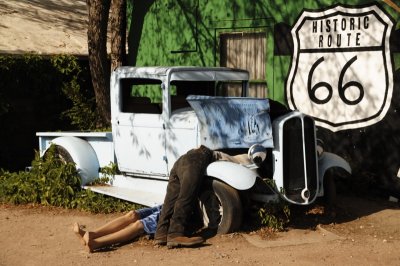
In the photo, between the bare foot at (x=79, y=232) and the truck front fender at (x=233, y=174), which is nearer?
the bare foot at (x=79, y=232)

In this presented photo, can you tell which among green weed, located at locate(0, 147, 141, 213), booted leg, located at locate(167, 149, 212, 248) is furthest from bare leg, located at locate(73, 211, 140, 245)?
green weed, located at locate(0, 147, 141, 213)

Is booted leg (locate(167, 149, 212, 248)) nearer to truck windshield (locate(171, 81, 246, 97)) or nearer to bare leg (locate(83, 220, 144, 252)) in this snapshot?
bare leg (locate(83, 220, 144, 252))

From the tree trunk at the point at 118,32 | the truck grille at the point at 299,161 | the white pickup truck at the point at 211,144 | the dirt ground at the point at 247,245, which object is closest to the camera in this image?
the dirt ground at the point at 247,245

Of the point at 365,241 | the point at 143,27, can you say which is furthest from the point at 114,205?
the point at 143,27

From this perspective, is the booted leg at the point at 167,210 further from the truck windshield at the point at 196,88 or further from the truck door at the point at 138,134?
the truck windshield at the point at 196,88

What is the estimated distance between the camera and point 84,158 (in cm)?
859

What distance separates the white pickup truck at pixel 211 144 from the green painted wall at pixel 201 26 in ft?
5.39

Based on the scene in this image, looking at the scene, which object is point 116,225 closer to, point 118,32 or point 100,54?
point 100,54

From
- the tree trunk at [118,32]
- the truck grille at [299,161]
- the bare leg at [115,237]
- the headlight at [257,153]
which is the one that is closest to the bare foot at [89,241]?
the bare leg at [115,237]

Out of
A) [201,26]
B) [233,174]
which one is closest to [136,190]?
[233,174]

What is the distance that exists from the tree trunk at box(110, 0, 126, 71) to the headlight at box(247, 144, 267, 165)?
470 cm

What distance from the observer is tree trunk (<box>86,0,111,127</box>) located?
1088 cm

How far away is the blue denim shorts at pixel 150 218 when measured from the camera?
6.81 meters

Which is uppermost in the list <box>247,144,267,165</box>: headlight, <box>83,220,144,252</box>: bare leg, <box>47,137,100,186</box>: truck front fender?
<box>247,144,267,165</box>: headlight
